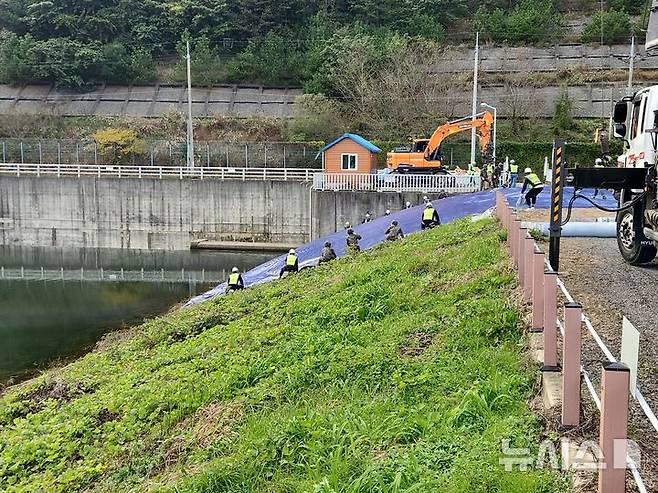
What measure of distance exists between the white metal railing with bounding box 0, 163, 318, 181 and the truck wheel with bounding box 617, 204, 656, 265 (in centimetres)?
2262

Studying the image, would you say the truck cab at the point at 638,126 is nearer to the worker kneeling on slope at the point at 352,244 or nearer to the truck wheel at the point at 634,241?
the truck wheel at the point at 634,241

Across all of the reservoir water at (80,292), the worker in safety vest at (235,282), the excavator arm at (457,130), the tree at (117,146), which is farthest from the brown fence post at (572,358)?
the tree at (117,146)

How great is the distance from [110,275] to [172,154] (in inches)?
570

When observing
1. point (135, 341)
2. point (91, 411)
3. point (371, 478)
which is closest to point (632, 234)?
point (371, 478)

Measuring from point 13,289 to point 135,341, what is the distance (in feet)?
44.3

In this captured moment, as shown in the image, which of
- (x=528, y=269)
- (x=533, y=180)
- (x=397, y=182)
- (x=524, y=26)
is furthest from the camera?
(x=524, y=26)

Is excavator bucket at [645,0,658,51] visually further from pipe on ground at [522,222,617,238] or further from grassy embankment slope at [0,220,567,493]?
grassy embankment slope at [0,220,567,493]

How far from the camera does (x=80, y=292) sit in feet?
78.0

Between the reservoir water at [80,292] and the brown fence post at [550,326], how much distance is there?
12.2 metres

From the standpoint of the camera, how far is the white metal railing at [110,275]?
1024 inches

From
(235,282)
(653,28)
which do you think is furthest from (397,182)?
(653,28)

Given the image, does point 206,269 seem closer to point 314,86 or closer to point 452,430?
point 314,86

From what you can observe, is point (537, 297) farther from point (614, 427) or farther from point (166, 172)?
point (166, 172)

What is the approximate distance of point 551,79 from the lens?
42.8 metres
